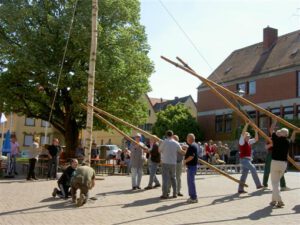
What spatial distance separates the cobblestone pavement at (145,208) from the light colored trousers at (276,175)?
373mm

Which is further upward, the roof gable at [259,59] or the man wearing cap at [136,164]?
the roof gable at [259,59]

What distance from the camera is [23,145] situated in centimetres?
6762

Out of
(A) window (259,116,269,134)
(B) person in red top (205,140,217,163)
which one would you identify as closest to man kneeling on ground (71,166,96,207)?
(B) person in red top (205,140,217,163)

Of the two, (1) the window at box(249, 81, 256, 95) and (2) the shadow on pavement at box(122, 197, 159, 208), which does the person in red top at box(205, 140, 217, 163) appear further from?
(1) the window at box(249, 81, 256, 95)

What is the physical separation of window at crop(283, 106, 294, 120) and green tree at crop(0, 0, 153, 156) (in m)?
17.9

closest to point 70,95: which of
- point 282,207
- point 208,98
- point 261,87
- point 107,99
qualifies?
point 107,99

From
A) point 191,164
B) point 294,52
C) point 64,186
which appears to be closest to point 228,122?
point 294,52

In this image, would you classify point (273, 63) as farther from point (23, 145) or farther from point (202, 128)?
point (23, 145)

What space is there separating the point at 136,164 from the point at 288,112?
29.9m

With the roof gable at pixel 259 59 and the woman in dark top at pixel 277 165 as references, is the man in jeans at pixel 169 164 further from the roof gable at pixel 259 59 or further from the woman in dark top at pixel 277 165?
the roof gable at pixel 259 59

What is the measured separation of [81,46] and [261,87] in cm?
2509

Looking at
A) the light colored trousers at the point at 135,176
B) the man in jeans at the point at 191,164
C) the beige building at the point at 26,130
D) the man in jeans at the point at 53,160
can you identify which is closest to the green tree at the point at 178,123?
the beige building at the point at 26,130

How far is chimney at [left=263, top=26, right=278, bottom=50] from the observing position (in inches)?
1956

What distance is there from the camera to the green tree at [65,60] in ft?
84.3
